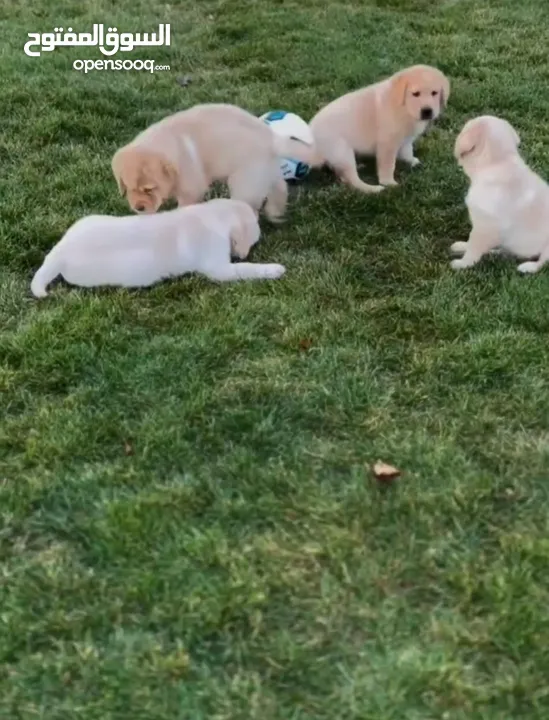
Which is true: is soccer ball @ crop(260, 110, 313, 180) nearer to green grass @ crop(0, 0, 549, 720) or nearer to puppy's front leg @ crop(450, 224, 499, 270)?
green grass @ crop(0, 0, 549, 720)

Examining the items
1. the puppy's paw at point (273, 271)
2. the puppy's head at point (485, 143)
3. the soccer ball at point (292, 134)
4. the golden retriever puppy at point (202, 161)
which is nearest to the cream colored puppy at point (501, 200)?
the puppy's head at point (485, 143)

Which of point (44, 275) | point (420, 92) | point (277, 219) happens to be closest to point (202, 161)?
point (277, 219)

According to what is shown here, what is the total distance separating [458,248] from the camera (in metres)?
3.97

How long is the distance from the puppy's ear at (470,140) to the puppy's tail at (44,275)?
64.2 inches

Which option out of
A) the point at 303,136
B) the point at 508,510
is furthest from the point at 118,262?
the point at 508,510

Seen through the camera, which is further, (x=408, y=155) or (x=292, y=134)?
(x=408, y=155)

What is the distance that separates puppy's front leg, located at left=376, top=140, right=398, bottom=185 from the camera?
467 cm

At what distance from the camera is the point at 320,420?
9.61ft

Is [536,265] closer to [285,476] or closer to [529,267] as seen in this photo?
[529,267]

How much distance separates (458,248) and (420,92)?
97 centimetres

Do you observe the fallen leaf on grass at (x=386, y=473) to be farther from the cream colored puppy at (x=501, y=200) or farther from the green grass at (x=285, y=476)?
the cream colored puppy at (x=501, y=200)

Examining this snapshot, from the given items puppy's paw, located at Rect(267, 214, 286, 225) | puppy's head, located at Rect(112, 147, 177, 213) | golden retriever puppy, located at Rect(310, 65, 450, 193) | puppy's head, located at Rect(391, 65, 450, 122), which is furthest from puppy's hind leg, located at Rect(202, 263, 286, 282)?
puppy's head, located at Rect(391, 65, 450, 122)

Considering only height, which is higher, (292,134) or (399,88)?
(399,88)

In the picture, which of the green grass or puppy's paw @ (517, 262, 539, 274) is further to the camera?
puppy's paw @ (517, 262, 539, 274)
